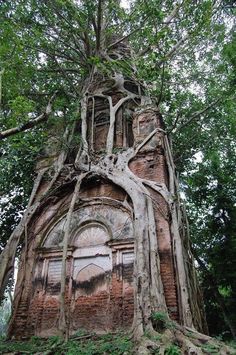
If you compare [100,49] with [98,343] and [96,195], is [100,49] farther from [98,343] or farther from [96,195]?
[98,343]

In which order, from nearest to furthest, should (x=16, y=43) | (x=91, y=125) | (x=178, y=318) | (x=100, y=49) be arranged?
(x=178, y=318) < (x=16, y=43) < (x=91, y=125) < (x=100, y=49)

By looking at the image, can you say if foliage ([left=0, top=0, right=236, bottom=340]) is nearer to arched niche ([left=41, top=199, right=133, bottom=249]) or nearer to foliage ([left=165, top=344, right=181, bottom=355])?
arched niche ([left=41, top=199, right=133, bottom=249])

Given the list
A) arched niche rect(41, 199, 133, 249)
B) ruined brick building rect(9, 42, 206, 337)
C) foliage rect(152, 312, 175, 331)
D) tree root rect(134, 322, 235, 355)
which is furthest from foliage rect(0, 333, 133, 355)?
arched niche rect(41, 199, 133, 249)

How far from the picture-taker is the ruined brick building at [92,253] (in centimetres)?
591

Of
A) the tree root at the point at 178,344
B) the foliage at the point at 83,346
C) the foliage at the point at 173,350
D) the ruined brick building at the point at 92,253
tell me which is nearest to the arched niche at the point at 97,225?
the ruined brick building at the point at 92,253

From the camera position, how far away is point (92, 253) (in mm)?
6555

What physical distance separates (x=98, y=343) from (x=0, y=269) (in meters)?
2.32

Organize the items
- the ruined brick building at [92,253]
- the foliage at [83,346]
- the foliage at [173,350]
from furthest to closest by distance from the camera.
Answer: the ruined brick building at [92,253] → the foliage at [83,346] → the foliage at [173,350]

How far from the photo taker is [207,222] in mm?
10742

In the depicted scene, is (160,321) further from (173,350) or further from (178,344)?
(173,350)

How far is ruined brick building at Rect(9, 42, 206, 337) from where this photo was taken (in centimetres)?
591

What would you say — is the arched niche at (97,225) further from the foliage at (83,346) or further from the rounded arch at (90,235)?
the foliage at (83,346)

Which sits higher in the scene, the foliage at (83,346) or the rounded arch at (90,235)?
the rounded arch at (90,235)

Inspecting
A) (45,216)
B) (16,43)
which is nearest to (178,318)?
(45,216)
